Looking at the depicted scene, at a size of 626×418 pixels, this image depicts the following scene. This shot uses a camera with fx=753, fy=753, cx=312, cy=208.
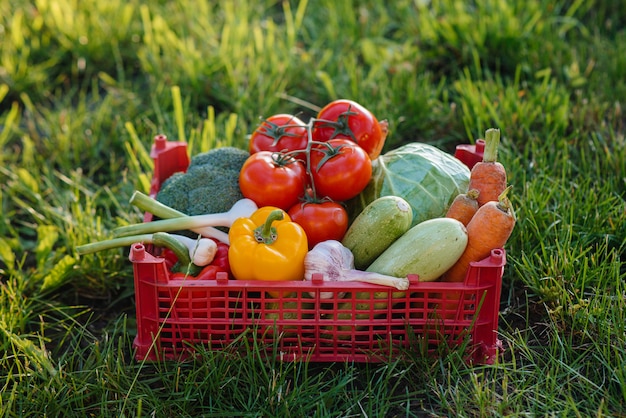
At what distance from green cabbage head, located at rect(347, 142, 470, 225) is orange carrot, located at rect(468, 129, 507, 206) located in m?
0.18

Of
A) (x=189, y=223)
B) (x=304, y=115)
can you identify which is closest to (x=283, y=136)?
(x=189, y=223)

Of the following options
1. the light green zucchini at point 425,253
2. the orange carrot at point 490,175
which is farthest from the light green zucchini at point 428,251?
the orange carrot at point 490,175

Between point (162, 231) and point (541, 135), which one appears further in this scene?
point (541, 135)

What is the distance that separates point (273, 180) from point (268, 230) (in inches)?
11.0

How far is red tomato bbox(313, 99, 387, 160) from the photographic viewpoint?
10.1 feet

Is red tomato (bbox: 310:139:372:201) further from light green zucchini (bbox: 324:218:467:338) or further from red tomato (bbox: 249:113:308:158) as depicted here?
light green zucchini (bbox: 324:218:467:338)

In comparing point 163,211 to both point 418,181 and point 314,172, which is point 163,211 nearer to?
point 314,172

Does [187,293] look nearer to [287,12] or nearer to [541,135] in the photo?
[541,135]

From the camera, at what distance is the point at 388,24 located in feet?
17.4

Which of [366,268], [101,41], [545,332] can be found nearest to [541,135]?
[545,332]

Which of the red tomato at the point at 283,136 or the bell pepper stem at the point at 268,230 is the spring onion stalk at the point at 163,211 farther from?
the red tomato at the point at 283,136

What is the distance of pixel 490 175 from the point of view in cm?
279

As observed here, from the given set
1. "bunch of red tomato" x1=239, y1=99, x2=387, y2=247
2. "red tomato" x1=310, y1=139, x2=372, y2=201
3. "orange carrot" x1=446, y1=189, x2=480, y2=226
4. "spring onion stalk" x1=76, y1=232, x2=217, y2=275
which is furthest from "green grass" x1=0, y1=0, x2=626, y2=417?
"red tomato" x1=310, y1=139, x2=372, y2=201

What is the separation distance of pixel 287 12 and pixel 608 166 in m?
2.51
